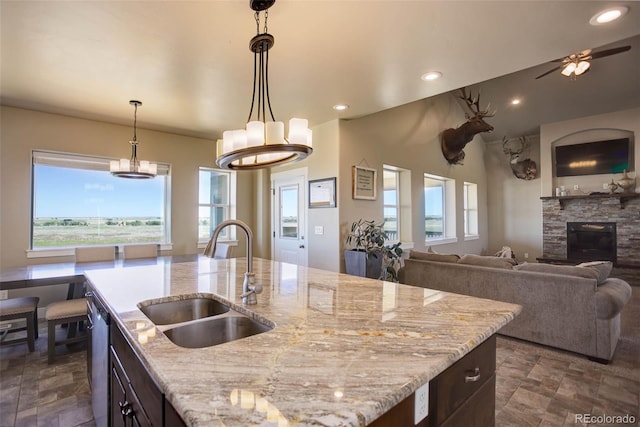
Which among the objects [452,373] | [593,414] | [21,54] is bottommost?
[593,414]

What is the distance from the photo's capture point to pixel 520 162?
7.39m

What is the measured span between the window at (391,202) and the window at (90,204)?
353 cm

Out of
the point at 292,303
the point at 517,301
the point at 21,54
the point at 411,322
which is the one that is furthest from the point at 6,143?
the point at 517,301

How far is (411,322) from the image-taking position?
1.14 metres

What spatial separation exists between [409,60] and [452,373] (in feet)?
8.38

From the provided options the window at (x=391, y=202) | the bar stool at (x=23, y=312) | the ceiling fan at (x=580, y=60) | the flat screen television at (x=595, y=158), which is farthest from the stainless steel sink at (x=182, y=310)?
the flat screen television at (x=595, y=158)

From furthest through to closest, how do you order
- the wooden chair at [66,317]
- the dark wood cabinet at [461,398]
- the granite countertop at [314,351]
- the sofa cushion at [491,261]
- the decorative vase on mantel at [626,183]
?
the decorative vase on mantel at [626,183]
the sofa cushion at [491,261]
the wooden chair at [66,317]
the dark wood cabinet at [461,398]
the granite countertop at [314,351]

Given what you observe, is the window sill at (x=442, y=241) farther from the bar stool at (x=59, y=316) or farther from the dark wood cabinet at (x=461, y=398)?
the bar stool at (x=59, y=316)

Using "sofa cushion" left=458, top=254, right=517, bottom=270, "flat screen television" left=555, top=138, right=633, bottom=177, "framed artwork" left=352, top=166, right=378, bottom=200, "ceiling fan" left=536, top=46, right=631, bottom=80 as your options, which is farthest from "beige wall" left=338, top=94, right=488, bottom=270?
"ceiling fan" left=536, top=46, right=631, bottom=80

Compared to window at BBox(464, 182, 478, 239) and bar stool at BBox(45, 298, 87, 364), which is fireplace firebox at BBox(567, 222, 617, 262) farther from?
bar stool at BBox(45, 298, 87, 364)

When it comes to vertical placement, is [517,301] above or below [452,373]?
below

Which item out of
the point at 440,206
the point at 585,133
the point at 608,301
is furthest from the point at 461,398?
the point at 585,133

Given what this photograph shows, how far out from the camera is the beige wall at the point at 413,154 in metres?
4.34

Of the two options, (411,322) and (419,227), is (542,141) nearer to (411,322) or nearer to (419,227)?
(419,227)
